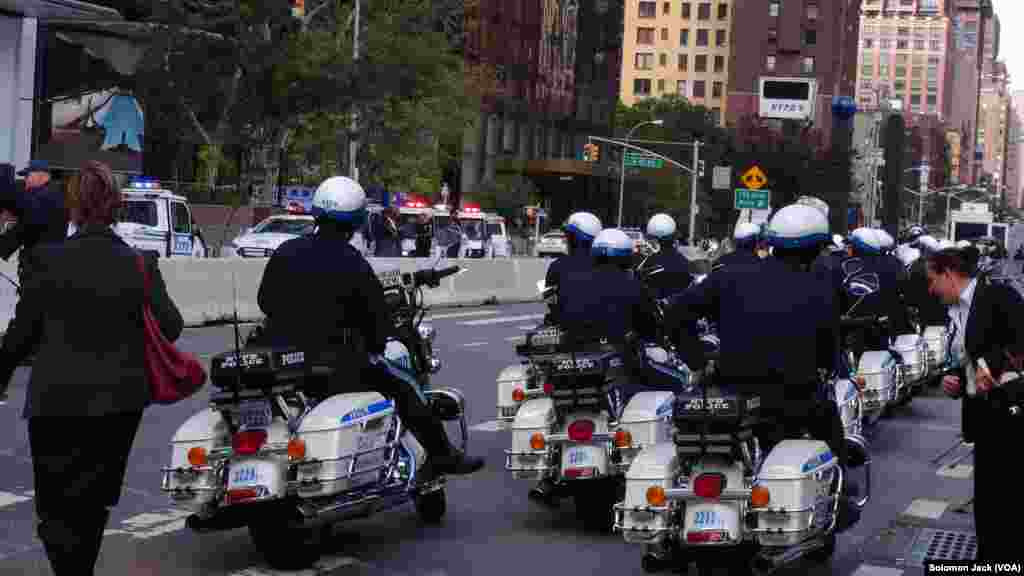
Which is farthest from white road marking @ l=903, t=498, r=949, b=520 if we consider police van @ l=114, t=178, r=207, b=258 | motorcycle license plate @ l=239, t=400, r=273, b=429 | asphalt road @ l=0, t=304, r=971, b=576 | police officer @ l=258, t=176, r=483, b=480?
police van @ l=114, t=178, r=207, b=258

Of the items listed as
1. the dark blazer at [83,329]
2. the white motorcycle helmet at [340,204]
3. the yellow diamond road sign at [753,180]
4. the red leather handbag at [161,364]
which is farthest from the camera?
the yellow diamond road sign at [753,180]

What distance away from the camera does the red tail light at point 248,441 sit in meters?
7.46

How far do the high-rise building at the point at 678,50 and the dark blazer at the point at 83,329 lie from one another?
159m

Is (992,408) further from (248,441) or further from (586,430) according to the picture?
(248,441)

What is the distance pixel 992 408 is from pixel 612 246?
3498 mm

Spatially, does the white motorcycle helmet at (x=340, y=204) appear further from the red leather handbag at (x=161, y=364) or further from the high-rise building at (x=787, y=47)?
the high-rise building at (x=787, y=47)

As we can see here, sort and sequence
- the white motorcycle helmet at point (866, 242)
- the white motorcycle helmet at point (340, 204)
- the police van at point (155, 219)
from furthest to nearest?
the police van at point (155, 219) < the white motorcycle helmet at point (866, 242) < the white motorcycle helmet at point (340, 204)

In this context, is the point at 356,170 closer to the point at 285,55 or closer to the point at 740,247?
the point at 285,55

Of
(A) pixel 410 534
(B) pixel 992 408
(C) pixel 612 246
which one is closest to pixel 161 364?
(A) pixel 410 534

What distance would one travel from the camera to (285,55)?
127 ft

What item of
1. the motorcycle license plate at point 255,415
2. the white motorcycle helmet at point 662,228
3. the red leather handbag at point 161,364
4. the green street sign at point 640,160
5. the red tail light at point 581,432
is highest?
the green street sign at point 640,160

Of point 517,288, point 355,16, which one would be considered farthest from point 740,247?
point 355,16

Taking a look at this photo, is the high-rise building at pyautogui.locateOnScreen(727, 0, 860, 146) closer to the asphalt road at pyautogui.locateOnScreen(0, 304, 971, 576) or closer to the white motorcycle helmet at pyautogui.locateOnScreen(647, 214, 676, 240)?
the white motorcycle helmet at pyautogui.locateOnScreen(647, 214, 676, 240)

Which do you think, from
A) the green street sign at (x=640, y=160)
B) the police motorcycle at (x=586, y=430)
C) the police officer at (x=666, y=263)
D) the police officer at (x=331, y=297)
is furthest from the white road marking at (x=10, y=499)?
the green street sign at (x=640, y=160)
